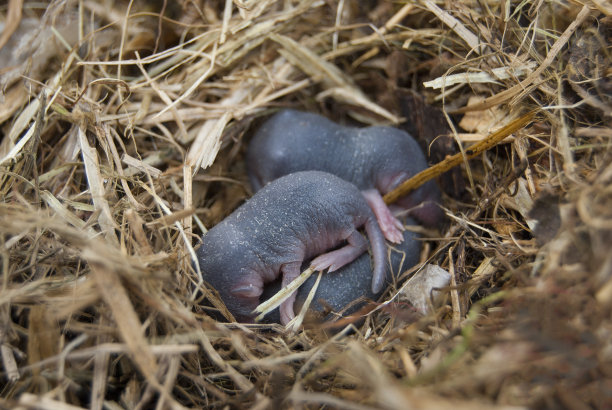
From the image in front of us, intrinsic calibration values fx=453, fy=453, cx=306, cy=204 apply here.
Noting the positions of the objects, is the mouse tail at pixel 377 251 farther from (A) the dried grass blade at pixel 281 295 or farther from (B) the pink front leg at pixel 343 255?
(A) the dried grass blade at pixel 281 295

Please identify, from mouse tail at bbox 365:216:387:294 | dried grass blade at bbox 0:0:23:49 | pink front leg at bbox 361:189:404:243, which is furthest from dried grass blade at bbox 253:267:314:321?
dried grass blade at bbox 0:0:23:49

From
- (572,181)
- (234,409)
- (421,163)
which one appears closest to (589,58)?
(572,181)

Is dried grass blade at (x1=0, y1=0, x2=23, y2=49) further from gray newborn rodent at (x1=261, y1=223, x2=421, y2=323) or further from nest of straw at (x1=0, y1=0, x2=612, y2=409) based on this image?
gray newborn rodent at (x1=261, y1=223, x2=421, y2=323)

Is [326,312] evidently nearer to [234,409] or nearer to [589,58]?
[234,409]

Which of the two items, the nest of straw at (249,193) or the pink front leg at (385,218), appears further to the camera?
the pink front leg at (385,218)

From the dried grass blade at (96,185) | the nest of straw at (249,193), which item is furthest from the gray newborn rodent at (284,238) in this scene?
the dried grass blade at (96,185)

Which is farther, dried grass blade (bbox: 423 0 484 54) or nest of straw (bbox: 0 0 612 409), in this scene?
dried grass blade (bbox: 423 0 484 54)

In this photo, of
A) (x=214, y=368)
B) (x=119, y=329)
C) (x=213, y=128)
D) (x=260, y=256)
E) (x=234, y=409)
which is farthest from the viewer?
(x=213, y=128)
